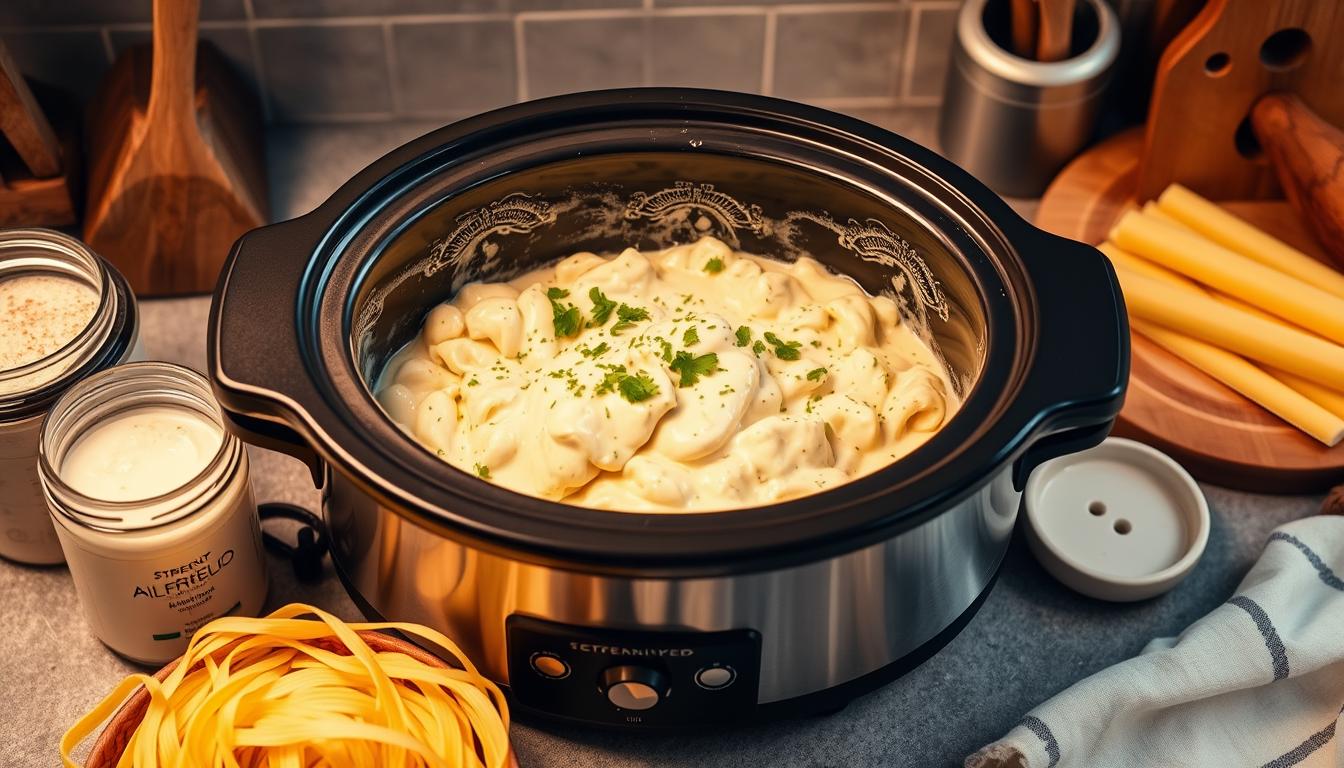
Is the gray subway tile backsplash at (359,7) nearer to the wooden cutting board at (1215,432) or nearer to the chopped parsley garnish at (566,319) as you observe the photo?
the chopped parsley garnish at (566,319)

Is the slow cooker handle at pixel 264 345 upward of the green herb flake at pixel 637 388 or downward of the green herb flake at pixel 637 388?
upward

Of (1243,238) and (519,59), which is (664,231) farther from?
(1243,238)

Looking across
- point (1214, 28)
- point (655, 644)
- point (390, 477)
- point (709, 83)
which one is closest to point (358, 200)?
point (390, 477)

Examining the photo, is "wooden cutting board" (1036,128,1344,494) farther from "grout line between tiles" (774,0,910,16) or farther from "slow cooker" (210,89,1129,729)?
"grout line between tiles" (774,0,910,16)

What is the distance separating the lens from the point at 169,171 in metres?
1.60

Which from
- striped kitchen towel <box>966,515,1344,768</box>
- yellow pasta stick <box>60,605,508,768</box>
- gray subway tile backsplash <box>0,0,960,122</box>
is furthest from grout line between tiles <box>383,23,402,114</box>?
striped kitchen towel <box>966,515,1344,768</box>

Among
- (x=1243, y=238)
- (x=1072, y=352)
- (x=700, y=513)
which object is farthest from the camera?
(x=1243, y=238)

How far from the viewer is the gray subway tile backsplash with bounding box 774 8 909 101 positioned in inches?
72.7

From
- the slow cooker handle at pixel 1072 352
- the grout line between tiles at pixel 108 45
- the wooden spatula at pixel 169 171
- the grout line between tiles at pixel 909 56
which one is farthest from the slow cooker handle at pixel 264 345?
the grout line between tiles at pixel 909 56

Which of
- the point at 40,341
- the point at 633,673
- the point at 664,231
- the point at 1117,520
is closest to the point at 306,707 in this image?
the point at 633,673

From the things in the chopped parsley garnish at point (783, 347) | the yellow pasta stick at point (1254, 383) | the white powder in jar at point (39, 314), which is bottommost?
the yellow pasta stick at point (1254, 383)

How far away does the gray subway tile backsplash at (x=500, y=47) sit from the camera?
70.4 inches

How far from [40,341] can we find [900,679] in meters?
0.88

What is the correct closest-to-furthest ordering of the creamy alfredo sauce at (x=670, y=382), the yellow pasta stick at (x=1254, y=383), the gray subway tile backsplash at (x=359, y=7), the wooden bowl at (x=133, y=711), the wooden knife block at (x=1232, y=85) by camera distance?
1. the wooden bowl at (x=133, y=711)
2. the creamy alfredo sauce at (x=670, y=382)
3. the yellow pasta stick at (x=1254, y=383)
4. the wooden knife block at (x=1232, y=85)
5. the gray subway tile backsplash at (x=359, y=7)
